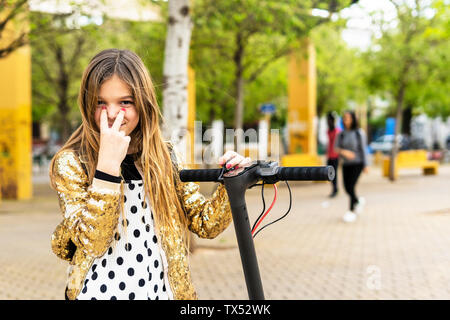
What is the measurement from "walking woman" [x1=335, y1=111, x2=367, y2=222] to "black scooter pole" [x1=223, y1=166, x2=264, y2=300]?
8.11 metres

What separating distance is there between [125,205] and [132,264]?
193 mm

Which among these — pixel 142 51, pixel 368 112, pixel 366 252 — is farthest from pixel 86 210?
pixel 368 112

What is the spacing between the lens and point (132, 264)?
68.8 inches

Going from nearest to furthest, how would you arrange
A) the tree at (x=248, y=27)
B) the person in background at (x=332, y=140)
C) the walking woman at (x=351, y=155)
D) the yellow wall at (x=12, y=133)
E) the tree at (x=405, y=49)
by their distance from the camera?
the walking woman at (x=351, y=155) → the tree at (x=248, y=27) → the person in background at (x=332, y=140) → the yellow wall at (x=12, y=133) → the tree at (x=405, y=49)

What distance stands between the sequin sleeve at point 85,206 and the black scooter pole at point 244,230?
0.43 meters

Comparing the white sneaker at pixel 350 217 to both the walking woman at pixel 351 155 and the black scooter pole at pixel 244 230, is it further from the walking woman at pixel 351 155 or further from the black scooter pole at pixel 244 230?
the black scooter pole at pixel 244 230

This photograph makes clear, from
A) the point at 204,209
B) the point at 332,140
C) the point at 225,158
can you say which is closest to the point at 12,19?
the point at 332,140

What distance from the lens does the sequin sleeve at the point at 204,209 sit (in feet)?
5.98

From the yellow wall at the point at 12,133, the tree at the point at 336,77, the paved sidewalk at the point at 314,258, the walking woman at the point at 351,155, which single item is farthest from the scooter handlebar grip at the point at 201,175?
the tree at the point at 336,77

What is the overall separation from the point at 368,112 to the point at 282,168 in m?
53.3

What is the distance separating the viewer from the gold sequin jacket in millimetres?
1561

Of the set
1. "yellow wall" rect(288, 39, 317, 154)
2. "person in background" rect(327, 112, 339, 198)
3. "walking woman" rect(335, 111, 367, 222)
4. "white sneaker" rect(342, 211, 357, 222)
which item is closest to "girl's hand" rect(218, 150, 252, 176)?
"walking woman" rect(335, 111, 367, 222)

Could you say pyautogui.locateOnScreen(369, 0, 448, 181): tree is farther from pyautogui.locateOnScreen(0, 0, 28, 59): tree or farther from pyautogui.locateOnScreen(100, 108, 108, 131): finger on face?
pyautogui.locateOnScreen(100, 108, 108, 131): finger on face
